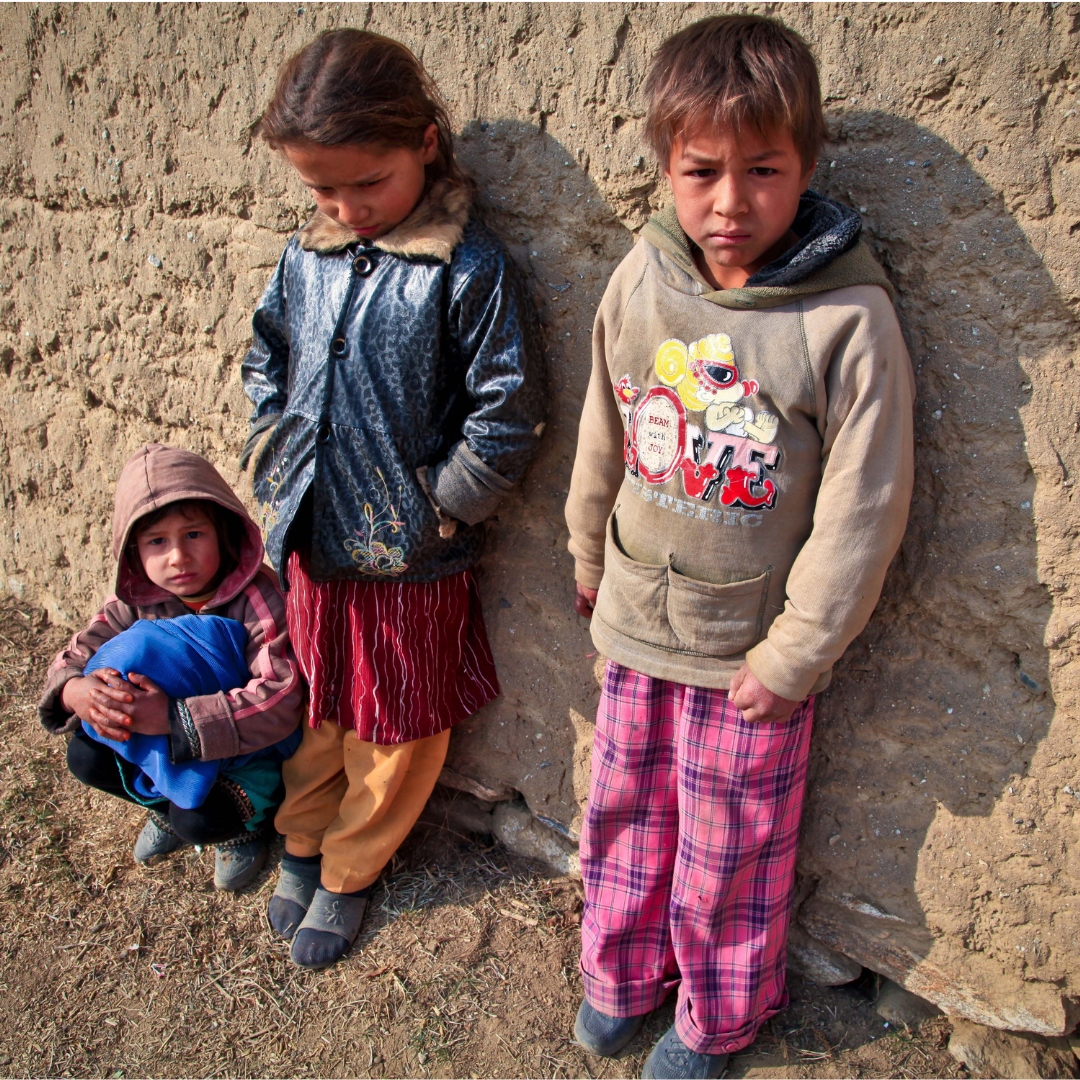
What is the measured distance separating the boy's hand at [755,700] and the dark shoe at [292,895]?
130cm

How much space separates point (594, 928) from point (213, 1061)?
89 cm

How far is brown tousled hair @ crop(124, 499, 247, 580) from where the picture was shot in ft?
7.34

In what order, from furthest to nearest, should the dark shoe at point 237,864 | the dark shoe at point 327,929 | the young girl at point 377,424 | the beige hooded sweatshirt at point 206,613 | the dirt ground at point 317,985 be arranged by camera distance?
the dark shoe at point 237,864 < the dark shoe at point 327,929 < the beige hooded sweatshirt at point 206,613 < the dirt ground at point 317,985 < the young girl at point 377,424

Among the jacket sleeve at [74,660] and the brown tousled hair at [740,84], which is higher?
the brown tousled hair at [740,84]

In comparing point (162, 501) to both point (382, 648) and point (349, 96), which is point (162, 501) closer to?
point (382, 648)

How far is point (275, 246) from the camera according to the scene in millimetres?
2279

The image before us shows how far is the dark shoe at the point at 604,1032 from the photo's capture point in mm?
1958

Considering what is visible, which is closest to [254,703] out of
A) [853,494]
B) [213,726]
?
[213,726]

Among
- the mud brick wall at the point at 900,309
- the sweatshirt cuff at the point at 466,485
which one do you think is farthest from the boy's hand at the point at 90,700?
the sweatshirt cuff at the point at 466,485

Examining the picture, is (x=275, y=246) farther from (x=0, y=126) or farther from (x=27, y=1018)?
(x=27, y=1018)

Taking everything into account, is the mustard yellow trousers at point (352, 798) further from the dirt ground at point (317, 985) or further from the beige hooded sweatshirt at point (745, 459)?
the beige hooded sweatshirt at point (745, 459)

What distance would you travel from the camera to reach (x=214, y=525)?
7.54 ft

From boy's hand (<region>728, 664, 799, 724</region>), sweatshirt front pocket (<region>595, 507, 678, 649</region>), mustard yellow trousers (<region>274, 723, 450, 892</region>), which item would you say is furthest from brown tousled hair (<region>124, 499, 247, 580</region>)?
boy's hand (<region>728, 664, 799, 724</region>)

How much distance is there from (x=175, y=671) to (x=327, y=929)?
28.9 inches
